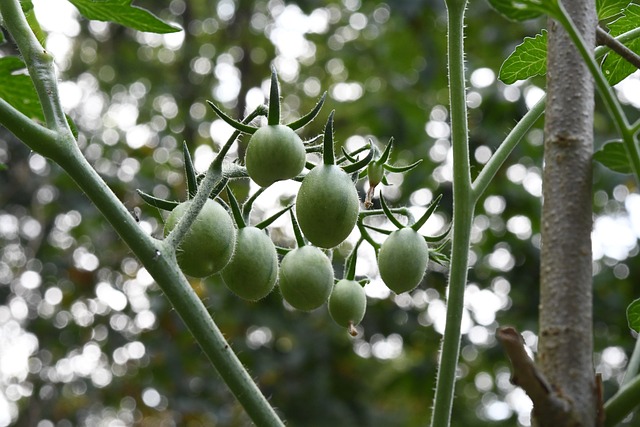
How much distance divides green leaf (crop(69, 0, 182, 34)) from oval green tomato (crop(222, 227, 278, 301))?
1.16 ft

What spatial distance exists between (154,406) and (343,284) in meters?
5.79

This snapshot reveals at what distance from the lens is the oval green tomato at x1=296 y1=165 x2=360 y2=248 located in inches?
44.8

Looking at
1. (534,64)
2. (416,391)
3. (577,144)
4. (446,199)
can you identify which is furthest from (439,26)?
(577,144)

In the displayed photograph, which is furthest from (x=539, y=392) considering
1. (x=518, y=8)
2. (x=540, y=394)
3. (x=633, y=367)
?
(x=518, y=8)

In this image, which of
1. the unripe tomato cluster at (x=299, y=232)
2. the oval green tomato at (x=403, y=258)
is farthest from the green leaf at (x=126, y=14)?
the oval green tomato at (x=403, y=258)

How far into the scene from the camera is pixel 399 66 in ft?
20.8

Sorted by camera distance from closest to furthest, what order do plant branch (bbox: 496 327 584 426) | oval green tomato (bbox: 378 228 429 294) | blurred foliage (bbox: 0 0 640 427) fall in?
plant branch (bbox: 496 327 584 426) → oval green tomato (bbox: 378 228 429 294) → blurred foliage (bbox: 0 0 640 427)

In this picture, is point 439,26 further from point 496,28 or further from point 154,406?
point 154,406

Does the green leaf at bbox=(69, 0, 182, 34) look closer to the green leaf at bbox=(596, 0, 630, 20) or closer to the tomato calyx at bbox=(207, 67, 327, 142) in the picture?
the tomato calyx at bbox=(207, 67, 327, 142)

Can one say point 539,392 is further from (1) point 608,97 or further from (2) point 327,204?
(2) point 327,204

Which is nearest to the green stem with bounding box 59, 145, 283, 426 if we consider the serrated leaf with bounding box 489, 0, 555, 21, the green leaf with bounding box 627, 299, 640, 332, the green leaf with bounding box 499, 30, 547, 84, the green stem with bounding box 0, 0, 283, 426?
the green stem with bounding box 0, 0, 283, 426

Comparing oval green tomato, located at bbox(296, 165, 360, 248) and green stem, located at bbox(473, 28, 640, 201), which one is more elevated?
green stem, located at bbox(473, 28, 640, 201)

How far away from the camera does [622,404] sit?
0.80 meters

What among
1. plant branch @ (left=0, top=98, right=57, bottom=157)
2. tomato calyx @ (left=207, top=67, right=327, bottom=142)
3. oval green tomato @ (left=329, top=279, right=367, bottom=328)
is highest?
tomato calyx @ (left=207, top=67, right=327, bottom=142)
